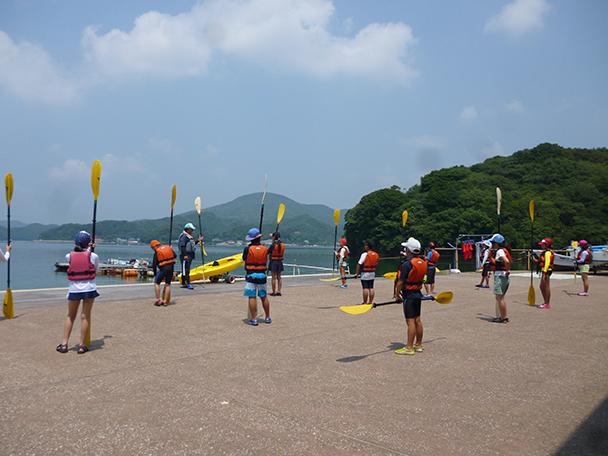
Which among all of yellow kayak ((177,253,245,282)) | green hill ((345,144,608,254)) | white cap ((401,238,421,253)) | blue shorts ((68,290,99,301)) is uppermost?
green hill ((345,144,608,254))

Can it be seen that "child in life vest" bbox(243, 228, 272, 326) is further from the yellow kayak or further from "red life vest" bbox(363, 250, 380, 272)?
the yellow kayak

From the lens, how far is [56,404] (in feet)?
15.3

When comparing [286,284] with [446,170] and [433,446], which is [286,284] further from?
[446,170]

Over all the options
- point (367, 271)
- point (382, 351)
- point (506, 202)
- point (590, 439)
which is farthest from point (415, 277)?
point (506, 202)

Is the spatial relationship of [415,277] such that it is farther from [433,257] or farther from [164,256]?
[433,257]

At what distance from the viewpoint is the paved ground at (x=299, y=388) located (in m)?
3.95

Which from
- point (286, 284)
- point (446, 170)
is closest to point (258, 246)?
point (286, 284)

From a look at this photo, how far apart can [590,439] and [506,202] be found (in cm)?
7198

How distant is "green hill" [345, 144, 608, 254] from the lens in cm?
6525

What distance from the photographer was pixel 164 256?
37.6 feet

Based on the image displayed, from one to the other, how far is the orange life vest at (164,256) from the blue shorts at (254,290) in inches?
125

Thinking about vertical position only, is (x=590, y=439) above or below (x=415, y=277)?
below

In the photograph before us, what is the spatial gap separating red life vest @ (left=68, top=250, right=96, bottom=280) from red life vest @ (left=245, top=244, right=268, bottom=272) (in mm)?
2943

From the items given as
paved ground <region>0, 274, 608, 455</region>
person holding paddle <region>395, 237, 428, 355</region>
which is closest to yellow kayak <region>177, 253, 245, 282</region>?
paved ground <region>0, 274, 608, 455</region>
